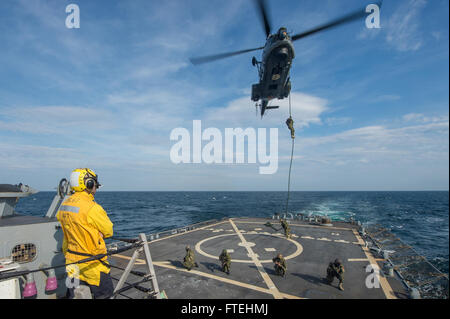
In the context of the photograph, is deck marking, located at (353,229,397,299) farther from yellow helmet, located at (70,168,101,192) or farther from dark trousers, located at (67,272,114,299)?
yellow helmet, located at (70,168,101,192)

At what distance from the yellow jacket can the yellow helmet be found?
1.05 ft

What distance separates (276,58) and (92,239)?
17.5m

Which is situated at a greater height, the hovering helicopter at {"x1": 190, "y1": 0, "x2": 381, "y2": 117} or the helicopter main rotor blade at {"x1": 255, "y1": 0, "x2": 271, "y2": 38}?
the helicopter main rotor blade at {"x1": 255, "y1": 0, "x2": 271, "y2": 38}

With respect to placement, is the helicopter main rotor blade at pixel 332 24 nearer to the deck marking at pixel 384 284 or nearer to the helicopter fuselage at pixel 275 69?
the helicopter fuselage at pixel 275 69

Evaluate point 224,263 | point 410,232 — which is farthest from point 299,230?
point 410,232

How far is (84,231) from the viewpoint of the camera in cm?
453

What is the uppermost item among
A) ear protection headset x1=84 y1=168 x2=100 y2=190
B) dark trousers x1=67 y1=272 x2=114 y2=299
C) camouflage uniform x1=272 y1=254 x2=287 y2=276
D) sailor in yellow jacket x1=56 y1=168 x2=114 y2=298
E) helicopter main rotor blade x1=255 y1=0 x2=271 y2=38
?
helicopter main rotor blade x1=255 y1=0 x2=271 y2=38

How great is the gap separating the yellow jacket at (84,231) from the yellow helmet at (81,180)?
32 cm

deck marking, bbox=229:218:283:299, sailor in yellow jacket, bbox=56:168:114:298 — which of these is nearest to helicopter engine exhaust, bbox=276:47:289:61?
deck marking, bbox=229:218:283:299

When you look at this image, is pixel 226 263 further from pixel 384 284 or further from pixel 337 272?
pixel 384 284

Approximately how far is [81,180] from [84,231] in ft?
3.88

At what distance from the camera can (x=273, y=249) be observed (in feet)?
62.6

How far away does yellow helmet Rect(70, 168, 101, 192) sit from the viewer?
4973 mm
